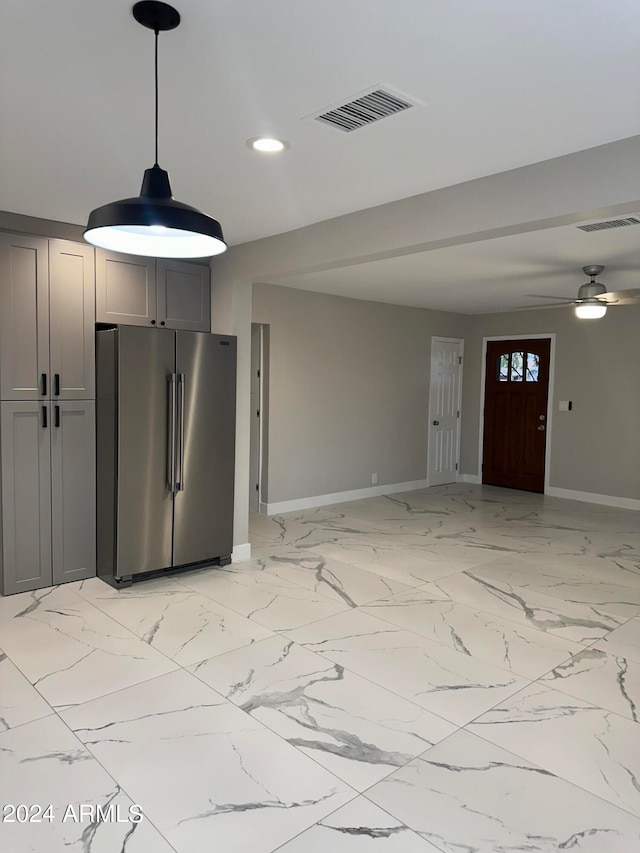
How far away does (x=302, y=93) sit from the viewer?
7.13ft

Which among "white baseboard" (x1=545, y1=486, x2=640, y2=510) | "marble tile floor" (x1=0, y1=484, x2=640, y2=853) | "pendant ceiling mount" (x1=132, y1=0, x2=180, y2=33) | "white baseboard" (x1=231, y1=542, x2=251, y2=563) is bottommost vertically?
"marble tile floor" (x1=0, y1=484, x2=640, y2=853)

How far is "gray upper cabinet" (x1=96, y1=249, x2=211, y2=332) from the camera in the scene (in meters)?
4.34

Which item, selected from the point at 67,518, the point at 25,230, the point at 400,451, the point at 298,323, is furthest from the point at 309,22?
the point at 400,451

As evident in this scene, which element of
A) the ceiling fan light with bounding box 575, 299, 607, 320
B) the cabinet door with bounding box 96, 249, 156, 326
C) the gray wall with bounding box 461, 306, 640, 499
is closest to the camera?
the cabinet door with bounding box 96, 249, 156, 326

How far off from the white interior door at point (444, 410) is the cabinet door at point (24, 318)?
553 cm

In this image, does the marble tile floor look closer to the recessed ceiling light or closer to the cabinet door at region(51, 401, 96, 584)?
the cabinet door at region(51, 401, 96, 584)

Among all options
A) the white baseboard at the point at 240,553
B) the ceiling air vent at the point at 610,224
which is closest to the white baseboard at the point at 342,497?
the white baseboard at the point at 240,553

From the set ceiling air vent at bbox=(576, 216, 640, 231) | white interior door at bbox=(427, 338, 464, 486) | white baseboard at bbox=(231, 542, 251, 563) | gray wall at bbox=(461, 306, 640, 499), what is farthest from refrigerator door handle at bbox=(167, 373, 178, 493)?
gray wall at bbox=(461, 306, 640, 499)

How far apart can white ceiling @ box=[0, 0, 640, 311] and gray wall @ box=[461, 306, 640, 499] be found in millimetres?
5020

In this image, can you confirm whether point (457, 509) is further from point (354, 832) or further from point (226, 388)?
point (354, 832)

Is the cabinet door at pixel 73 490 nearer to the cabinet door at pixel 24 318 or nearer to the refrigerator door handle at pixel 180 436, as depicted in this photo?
the cabinet door at pixel 24 318

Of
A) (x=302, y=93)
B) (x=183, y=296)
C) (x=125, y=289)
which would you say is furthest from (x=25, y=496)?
(x=302, y=93)

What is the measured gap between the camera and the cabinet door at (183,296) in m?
4.60

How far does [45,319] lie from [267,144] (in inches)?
86.6
